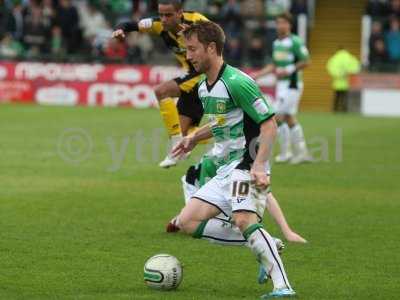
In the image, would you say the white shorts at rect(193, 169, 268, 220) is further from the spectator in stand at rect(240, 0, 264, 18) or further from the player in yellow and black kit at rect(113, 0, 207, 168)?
the spectator in stand at rect(240, 0, 264, 18)

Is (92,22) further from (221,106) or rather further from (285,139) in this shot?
(221,106)

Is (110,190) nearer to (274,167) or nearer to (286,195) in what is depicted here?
(286,195)

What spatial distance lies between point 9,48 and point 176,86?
74.7 feet

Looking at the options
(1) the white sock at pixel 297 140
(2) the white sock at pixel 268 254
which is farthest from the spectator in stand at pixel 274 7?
(2) the white sock at pixel 268 254

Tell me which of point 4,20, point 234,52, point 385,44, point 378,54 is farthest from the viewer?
point 4,20

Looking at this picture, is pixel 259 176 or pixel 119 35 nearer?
pixel 259 176

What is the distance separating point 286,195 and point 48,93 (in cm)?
1944

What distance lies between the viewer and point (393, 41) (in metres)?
34.1

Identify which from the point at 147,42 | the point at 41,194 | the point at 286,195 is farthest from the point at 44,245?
the point at 147,42

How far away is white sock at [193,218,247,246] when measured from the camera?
26.5ft

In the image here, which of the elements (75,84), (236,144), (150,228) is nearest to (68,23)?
(75,84)

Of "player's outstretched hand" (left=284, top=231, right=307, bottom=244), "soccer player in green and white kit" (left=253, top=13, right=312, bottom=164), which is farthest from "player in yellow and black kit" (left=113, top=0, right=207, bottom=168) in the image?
"soccer player in green and white kit" (left=253, top=13, right=312, bottom=164)

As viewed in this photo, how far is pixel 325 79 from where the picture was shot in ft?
116

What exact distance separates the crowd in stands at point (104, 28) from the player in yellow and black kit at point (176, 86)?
21184 millimetres
